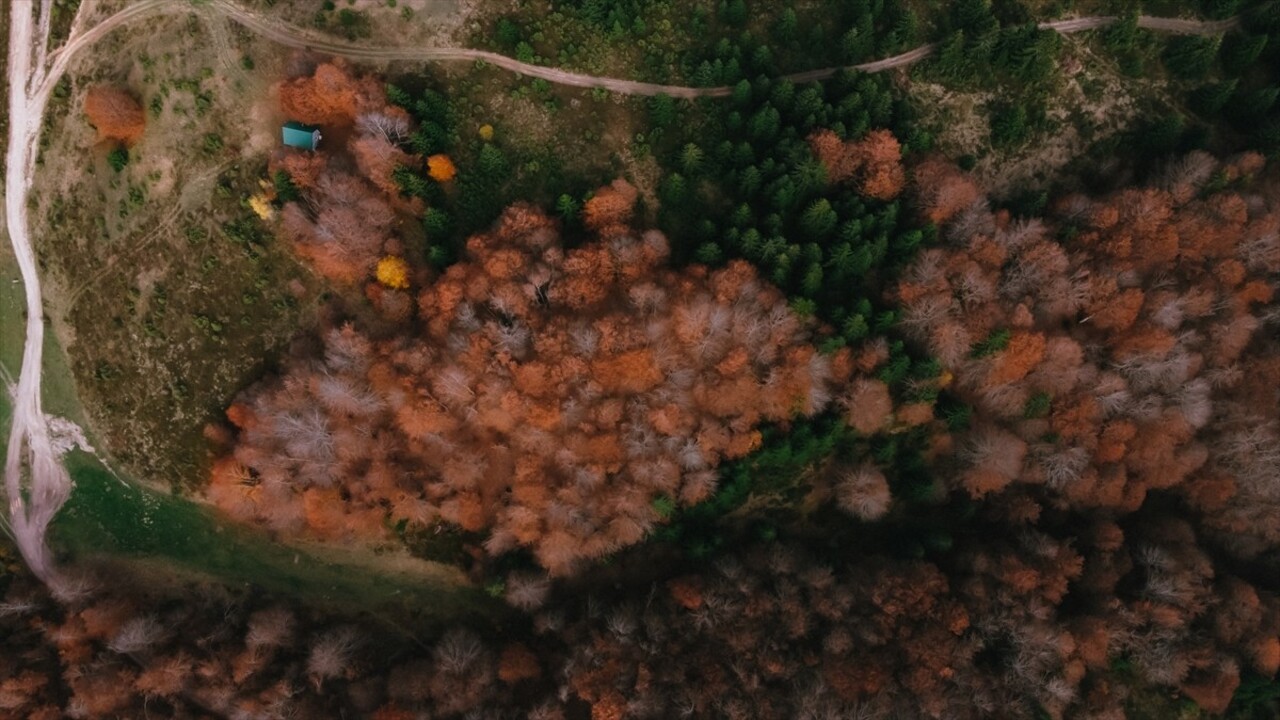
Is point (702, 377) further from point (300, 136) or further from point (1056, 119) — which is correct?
point (1056, 119)

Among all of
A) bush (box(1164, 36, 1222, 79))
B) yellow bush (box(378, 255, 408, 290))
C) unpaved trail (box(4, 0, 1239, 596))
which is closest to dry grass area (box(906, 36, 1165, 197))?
bush (box(1164, 36, 1222, 79))

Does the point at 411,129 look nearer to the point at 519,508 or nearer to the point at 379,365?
the point at 379,365

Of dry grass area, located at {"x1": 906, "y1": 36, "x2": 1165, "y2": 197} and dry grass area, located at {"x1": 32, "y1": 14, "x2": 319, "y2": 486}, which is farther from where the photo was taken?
dry grass area, located at {"x1": 906, "y1": 36, "x2": 1165, "y2": 197}

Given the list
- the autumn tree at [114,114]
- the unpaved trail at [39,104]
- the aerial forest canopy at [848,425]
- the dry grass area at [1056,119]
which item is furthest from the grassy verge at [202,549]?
the dry grass area at [1056,119]

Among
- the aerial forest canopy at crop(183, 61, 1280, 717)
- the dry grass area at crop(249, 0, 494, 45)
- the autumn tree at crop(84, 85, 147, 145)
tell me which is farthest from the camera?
the dry grass area at crop(249, 0, 494, 45)

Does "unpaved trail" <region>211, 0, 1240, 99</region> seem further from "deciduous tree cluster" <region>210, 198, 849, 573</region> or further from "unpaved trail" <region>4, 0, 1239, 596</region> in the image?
"deciduous tree cluster" <region>210, 198, 849, 573</region>

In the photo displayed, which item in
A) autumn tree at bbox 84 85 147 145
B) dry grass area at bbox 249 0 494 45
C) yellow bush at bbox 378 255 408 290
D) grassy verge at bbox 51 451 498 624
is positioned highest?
dry grass area at bbox 249 0 494 45
